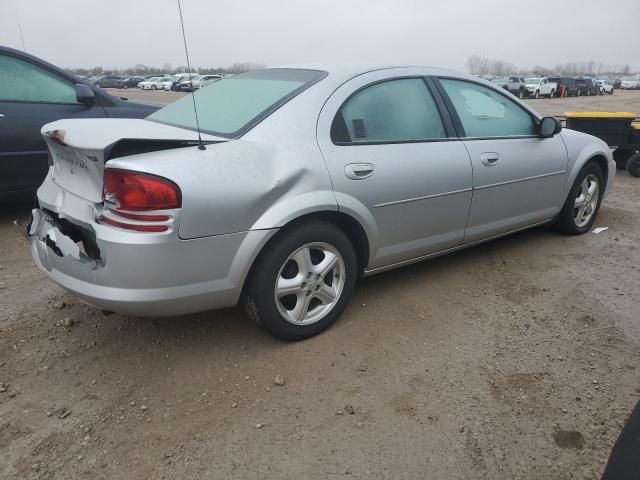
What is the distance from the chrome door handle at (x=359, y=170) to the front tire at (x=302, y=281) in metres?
0.30

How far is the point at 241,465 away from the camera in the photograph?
2.05 meters

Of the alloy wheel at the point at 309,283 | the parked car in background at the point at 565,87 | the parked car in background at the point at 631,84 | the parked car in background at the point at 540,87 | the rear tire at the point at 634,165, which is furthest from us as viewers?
the parked car in background at the point at 631,84

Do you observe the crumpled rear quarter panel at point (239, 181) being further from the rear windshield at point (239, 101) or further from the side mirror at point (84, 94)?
the side mirror at point (84, 94)

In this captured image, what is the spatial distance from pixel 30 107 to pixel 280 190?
3327 mm

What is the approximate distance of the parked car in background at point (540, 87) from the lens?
1316 inches

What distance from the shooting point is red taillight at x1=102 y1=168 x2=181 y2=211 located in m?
2.24

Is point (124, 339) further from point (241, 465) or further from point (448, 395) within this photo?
point (448, 395)

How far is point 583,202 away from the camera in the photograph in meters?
4.57

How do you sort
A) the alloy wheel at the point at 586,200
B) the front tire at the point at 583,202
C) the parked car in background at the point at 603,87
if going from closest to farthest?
the front tire at the point at 583,202
the alloy wheel at the point at 586,200
the parked car in background at the point at 603,87

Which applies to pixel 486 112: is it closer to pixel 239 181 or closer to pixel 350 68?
pixel 350 68

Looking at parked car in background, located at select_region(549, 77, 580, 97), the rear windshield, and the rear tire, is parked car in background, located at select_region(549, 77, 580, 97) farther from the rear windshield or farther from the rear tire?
the rear windshield

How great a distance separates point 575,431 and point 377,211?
1456 mm

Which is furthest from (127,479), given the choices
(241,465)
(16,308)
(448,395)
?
(16,308)

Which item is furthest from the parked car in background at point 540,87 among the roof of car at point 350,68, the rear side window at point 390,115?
the rear side window at point 390,115
